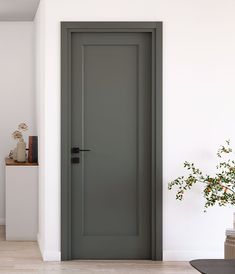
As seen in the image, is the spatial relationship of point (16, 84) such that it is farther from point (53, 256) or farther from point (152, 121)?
point (53, 256)

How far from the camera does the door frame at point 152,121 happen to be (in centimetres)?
581

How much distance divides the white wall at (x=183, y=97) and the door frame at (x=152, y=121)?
0.16 ft

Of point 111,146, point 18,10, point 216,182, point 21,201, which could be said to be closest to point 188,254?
point 216,182

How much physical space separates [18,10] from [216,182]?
116 inches

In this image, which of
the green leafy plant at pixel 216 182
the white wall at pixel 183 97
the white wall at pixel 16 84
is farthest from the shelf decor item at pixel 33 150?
the green leafy plant at pixel 216 182

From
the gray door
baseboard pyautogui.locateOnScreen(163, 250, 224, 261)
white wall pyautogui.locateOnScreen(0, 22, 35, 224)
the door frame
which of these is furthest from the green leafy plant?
white wall pyautogui.locateOnScreen(0, 22, 35, 224)

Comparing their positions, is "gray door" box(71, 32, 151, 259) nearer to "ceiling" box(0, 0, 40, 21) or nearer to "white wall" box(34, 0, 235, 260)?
"white wall" box(34, 0, 235, 260)

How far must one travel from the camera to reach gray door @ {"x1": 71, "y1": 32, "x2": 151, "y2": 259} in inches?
233

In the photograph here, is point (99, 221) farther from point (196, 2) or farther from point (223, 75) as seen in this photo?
point (196, 2)

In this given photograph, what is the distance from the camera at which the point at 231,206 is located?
5.89m

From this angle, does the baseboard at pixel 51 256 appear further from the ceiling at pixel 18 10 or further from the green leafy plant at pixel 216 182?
the ceiling at pixel 18 10

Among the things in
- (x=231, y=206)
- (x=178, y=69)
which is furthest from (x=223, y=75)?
(x=231, y=206)

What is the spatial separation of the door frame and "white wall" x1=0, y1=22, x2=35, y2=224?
6.94 feet

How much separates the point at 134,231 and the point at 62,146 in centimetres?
99
